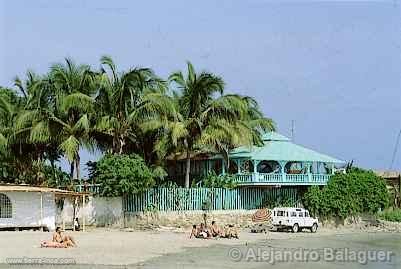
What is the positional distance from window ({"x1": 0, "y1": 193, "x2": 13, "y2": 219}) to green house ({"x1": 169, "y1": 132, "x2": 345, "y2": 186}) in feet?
39.6

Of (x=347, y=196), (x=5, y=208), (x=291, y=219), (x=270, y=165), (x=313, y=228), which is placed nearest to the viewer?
(x=5, y=208)

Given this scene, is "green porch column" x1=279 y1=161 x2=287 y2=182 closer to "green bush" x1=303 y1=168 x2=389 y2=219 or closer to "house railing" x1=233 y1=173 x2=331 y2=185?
"house railing" x1=233 y1=173 x2=331 y2=185

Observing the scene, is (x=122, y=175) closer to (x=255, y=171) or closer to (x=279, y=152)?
(x=255, y=171)

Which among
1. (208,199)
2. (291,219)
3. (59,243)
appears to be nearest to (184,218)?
(208,199)

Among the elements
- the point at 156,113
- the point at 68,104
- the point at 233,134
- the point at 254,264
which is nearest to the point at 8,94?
the point at 68,104

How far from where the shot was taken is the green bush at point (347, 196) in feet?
123

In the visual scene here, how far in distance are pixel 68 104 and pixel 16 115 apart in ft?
14.5

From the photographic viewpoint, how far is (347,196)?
37469mm

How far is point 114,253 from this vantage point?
2038cm

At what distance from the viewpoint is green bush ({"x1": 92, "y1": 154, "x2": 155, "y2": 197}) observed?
31562 millimetres

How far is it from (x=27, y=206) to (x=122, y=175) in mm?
4662

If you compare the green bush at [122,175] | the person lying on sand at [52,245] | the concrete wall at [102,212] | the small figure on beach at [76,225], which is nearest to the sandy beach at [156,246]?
the person lying on sand at [52,245]

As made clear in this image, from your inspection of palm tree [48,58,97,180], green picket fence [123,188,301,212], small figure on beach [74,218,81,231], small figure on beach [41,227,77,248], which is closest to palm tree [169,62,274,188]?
green picket fence [123,188,301,212]

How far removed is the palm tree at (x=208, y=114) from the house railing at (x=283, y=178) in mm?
2083
